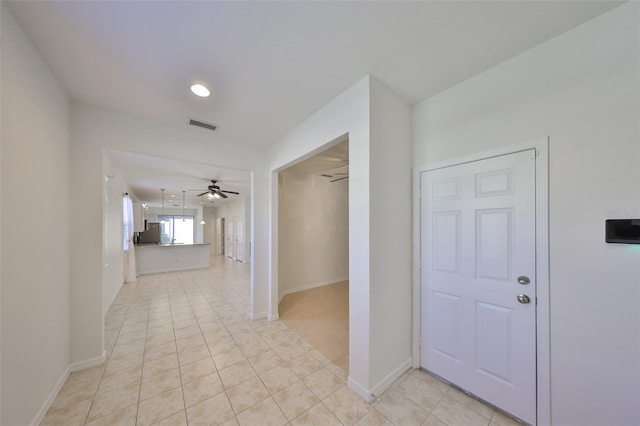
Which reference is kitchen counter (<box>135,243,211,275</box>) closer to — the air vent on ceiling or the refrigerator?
the refrigerator

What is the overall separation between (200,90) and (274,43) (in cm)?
95

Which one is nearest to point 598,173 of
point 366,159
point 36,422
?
point 366,159

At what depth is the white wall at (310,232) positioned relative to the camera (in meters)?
4.70

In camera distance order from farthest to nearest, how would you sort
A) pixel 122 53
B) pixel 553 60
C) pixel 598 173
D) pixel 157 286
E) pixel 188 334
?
pixel 157 286 → pixel 188 334 → pixel 122 53 → pixel 553 60 → pixel 598 173

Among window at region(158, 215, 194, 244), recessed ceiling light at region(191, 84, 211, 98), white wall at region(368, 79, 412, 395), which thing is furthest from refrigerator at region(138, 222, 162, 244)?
white wall at region(368, 79, 412, 395)

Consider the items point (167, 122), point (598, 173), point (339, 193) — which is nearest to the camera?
point (598, 173)

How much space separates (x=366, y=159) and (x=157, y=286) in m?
5.90

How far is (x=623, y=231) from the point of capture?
126 centimetres

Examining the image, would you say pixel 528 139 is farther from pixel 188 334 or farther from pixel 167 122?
pixel 188 334

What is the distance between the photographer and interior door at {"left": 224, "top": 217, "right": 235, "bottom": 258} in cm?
1002

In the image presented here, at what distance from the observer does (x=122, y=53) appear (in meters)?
1.62

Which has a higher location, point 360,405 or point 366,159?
point 366,159

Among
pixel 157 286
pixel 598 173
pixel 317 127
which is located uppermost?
pixel 317 127

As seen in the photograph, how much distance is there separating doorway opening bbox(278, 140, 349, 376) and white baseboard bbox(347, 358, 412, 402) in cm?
101
